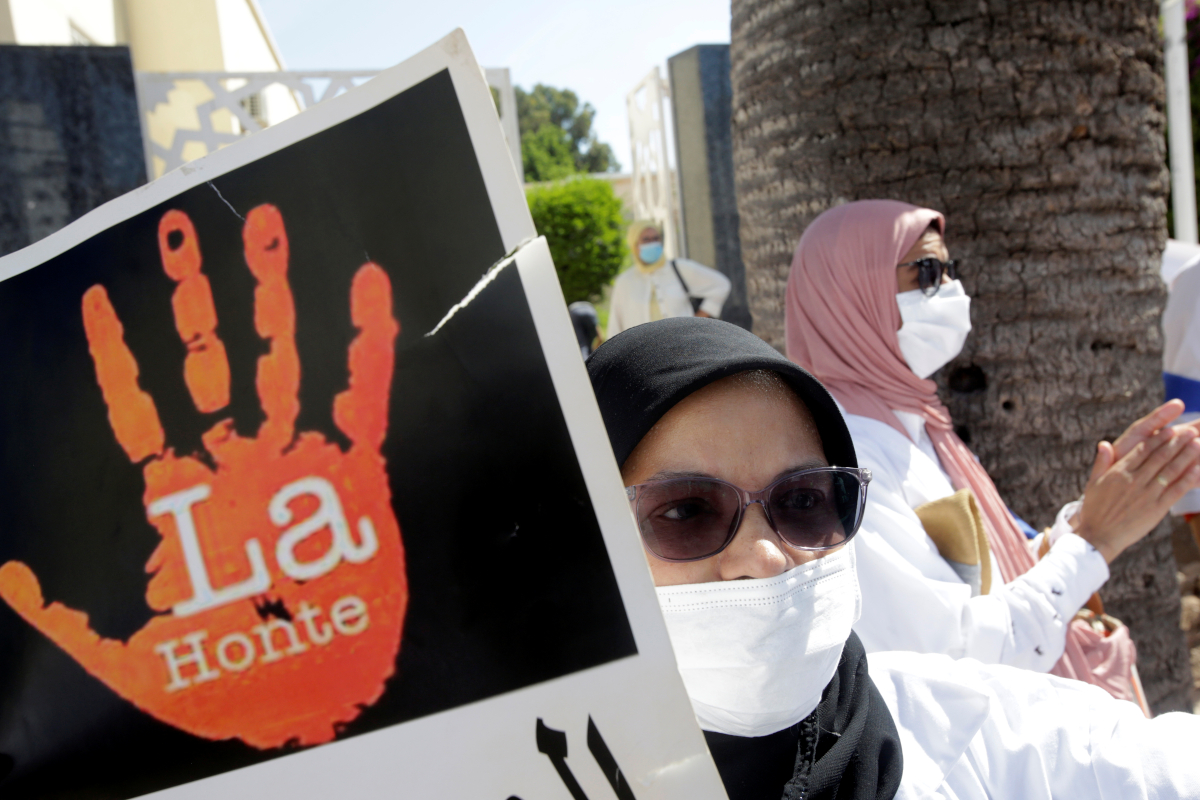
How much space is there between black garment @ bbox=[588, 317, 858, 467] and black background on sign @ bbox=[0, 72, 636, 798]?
42 cm

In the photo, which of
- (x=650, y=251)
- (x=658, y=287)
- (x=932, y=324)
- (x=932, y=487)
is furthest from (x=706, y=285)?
(x=932, y=487)

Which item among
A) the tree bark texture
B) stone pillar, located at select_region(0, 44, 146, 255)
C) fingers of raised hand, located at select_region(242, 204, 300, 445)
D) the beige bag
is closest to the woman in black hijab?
fingers of raised hand, located at select_region(242, 204, 300, 445)

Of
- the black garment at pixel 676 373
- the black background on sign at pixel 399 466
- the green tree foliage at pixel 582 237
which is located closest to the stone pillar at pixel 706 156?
the green tree foliage at pixel 582 237

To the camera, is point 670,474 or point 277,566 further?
point 670,474

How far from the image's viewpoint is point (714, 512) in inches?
43.4

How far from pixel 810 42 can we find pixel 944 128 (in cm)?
53

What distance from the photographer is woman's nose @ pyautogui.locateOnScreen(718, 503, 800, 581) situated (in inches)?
42.9

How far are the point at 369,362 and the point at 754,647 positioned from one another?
633 millimetres

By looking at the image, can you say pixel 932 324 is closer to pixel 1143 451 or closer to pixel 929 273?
pixel 929 273

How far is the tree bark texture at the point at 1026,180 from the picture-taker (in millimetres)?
2566

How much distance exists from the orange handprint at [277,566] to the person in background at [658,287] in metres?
6.29

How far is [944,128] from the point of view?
259 centimetres

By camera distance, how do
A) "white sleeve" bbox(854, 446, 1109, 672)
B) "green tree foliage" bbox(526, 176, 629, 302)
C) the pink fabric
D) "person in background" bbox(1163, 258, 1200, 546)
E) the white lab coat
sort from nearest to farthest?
the white lab coat
"white sleeve" bbox(854, 446, 1109, 672)
the pink fabric
"person in background" bbox(1163, 258, 1200, 546)
"green tree foliage" bbox(526, 176, 629, 302)

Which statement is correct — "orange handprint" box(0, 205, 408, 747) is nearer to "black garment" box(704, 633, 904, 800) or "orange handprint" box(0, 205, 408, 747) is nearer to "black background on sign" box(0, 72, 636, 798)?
"black background on sign" box(0, 72, 636, 798)
